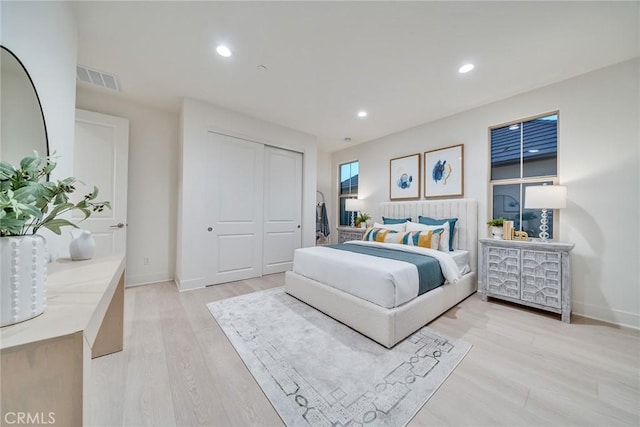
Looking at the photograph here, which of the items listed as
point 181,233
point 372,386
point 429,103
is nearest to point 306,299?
point 372,386

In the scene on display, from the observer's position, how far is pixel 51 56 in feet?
5.01

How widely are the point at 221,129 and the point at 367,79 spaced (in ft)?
7.27

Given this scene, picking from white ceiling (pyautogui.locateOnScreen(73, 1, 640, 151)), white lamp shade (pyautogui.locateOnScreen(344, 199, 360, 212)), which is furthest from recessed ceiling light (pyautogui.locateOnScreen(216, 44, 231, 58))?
white lamp shade (pyautogui.locateOnScreen(344, 199, 360, 212))

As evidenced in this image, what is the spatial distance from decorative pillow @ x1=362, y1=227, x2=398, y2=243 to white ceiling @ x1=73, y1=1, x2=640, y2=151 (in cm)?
188

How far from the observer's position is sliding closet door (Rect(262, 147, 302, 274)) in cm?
409

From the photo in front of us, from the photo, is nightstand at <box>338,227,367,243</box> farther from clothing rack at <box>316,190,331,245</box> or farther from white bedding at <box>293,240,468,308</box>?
white bedding at <box>293,240,468,308</box>

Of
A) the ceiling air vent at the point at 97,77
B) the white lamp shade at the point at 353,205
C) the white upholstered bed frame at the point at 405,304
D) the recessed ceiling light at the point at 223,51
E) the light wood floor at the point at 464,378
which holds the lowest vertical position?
the light wood floor at the point at 464,378

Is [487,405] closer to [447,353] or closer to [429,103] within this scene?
[447,353]

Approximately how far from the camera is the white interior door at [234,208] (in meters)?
3.47

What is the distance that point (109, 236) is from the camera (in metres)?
3.09

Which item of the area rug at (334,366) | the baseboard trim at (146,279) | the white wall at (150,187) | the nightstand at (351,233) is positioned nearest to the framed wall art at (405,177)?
the nightstand at (351,233)

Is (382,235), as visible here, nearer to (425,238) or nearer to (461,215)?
(425,238)

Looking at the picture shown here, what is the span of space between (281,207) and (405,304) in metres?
2.81

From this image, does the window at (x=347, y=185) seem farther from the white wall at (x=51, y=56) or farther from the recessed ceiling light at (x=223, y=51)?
the white wall at (x=51, y=56)
